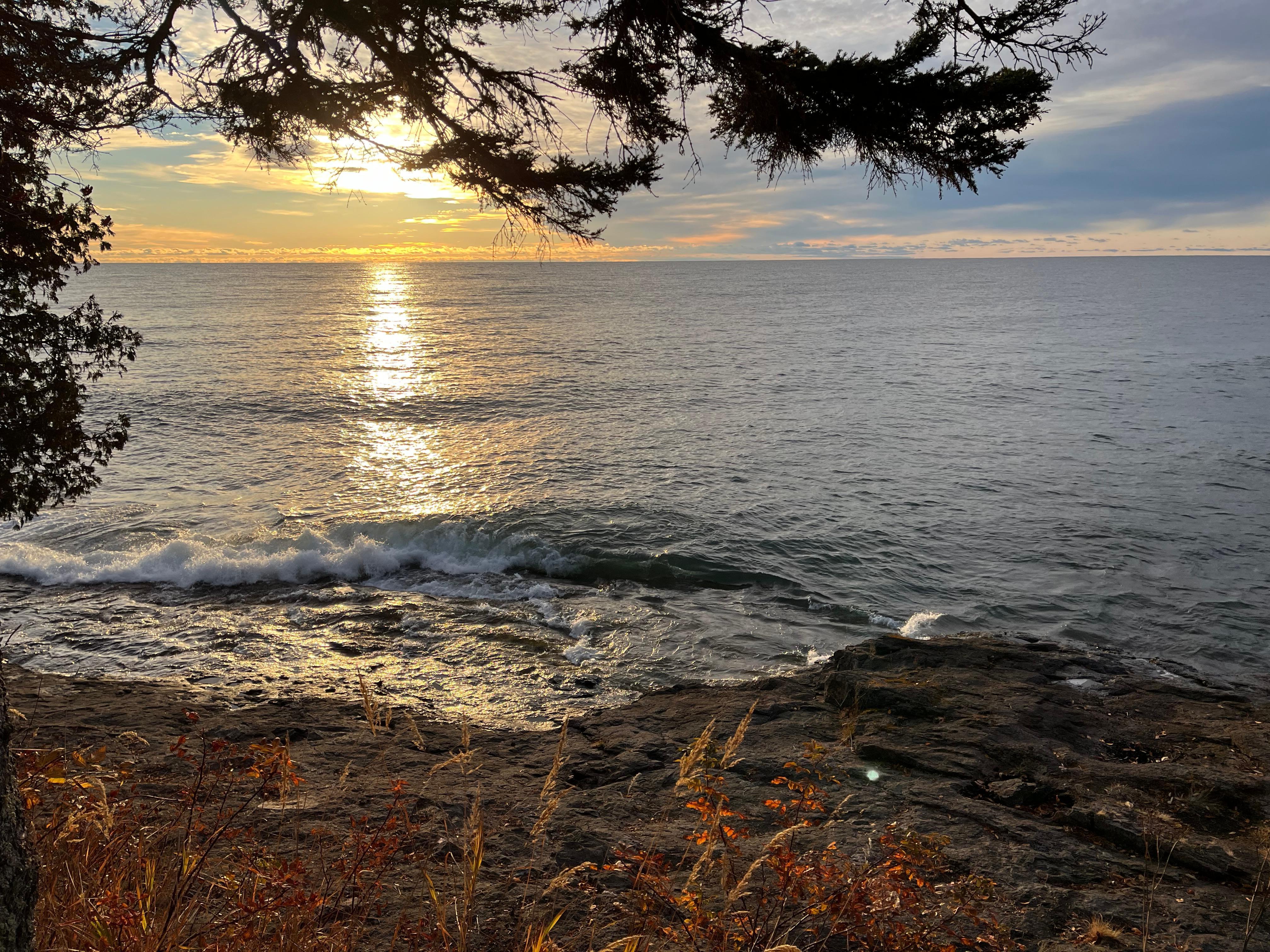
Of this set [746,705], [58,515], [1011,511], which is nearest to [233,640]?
[746,705]

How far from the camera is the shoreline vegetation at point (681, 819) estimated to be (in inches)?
124

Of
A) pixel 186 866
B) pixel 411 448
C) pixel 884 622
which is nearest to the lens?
pixel 186 866

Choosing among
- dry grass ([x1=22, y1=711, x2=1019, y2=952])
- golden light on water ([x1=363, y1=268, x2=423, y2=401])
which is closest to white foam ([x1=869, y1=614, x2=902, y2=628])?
dry grass ([x1=22, y1=711, x2=1019, y2=952])

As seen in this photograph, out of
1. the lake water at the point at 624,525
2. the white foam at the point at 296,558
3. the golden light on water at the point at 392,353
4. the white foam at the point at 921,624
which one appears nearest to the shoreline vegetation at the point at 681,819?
the lake water at the point at 624,525

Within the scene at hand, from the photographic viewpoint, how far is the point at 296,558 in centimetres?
1327

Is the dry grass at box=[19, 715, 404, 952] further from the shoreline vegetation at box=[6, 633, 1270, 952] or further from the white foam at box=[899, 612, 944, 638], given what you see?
the white foam at box=[899, 612, 944, 638]

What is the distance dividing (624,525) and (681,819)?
982cm

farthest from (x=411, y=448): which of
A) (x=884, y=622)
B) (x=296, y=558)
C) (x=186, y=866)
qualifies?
(x=186, y=866)

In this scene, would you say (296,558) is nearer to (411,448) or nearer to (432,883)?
(411,448)

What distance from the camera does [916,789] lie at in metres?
6.01

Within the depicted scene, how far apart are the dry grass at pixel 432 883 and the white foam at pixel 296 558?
799cm

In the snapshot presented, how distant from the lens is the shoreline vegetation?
124 inches

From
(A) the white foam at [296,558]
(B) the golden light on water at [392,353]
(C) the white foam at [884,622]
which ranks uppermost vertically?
(B) the golden light on water at [392,353]

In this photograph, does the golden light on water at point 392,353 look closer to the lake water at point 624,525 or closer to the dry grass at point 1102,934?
the lake water at point 624,525
